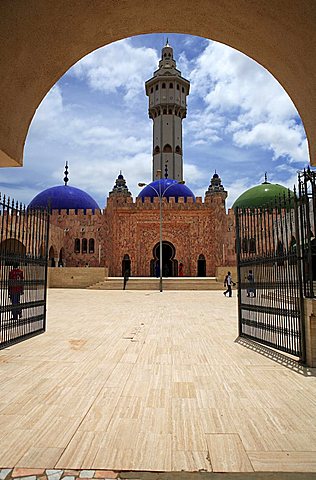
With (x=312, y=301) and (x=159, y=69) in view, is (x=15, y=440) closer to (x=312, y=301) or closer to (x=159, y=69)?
(x=312, y=301)

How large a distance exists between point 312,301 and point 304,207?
1433 millimetres

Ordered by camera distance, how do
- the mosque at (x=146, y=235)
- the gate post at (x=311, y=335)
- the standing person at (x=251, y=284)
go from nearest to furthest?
the gate post at (x=311, y=335), the standing person at (x=251, y=284), the mosque at (x=146, y=235)

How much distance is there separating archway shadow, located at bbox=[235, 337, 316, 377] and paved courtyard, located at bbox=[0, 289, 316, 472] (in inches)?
1.3

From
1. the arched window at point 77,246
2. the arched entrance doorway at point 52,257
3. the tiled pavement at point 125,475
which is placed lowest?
the tiled pavement at point 125,475

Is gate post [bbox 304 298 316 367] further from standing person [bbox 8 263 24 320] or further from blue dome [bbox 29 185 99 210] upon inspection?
blue dome [bbox 29 185 99 210]

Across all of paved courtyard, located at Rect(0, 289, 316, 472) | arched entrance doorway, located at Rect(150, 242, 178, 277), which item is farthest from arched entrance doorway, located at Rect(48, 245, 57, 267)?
paved courtyard, located at Rect(0, 289, 316, 472)

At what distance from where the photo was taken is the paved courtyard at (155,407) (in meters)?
2.49

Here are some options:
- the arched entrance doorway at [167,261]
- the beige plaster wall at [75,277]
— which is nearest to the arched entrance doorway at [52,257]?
the beige plaster wall at [75,277]

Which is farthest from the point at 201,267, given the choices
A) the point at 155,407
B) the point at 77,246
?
the point at 155,407

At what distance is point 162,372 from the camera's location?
4.63m

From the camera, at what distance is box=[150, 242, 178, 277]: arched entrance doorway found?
3206 cm

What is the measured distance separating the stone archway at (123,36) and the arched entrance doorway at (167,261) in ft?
92.9

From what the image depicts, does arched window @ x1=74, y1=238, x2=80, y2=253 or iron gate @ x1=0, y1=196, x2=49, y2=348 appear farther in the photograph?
arched window @ x1=74, y1=238, x2=80, y2=253

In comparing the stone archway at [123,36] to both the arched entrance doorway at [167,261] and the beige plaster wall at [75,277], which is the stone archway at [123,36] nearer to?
the beige plaster wall at [75,277]
